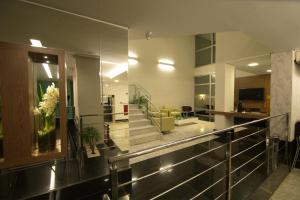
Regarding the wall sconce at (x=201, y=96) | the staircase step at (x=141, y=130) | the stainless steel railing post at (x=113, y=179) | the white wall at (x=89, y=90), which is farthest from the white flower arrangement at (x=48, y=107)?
the wall sconce at (x=201, y=96)

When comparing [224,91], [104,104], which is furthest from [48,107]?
[224,91]

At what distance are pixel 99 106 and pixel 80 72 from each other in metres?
0.52

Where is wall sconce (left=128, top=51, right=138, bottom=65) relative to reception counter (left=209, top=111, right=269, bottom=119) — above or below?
above

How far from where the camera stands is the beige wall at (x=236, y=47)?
3.99 m

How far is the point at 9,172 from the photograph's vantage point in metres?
1.50

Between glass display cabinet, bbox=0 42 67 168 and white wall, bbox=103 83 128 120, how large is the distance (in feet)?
2.10

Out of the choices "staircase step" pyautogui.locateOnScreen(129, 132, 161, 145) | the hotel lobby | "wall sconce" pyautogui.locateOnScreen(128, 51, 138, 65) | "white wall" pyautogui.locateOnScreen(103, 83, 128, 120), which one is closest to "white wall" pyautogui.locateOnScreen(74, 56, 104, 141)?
the hotel lobby

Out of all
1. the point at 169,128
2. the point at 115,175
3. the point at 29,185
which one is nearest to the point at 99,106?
the point at 29,185

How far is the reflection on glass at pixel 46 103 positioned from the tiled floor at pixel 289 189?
2.91 meters

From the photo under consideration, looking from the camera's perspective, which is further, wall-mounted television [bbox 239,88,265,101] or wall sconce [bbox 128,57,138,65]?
wall sconce [bbox 128,57,138,65]

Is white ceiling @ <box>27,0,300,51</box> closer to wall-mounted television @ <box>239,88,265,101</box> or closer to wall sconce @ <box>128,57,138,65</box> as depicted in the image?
wall sconce @ <box>128,57,138,65</box>

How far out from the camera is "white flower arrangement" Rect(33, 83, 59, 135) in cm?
159

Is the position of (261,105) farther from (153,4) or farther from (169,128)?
(153,4)

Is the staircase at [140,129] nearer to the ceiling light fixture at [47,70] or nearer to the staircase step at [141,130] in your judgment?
the staircase step at [141,130]
